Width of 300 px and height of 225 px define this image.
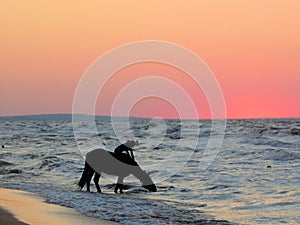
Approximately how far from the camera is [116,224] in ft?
32.9

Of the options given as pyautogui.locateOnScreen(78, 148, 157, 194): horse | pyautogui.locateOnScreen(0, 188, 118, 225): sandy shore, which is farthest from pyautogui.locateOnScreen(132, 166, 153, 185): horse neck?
pyautogui.locateOnScreen(0, 188, 118, 225): sandy shore

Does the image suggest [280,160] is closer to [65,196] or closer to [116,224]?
[65,196]

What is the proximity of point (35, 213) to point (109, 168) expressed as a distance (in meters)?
7.17

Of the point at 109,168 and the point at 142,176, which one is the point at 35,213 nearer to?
the point at 109,168

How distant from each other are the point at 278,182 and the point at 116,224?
8560mm

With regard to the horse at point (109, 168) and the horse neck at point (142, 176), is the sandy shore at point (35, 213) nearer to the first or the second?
the horse at point (109, 168)

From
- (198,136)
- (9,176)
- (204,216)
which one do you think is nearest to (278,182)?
(204,216)

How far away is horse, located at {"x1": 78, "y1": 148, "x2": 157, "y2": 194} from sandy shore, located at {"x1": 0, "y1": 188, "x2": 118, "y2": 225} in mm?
3803

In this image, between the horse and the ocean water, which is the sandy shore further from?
the horse

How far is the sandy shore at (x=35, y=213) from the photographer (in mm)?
9469

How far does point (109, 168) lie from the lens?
17.7 meters

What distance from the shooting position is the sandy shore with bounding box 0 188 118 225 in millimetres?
9469

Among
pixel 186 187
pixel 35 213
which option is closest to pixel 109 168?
pixel 186 187

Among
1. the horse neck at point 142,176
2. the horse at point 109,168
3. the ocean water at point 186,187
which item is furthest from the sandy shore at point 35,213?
the horse neck at point 142,176
